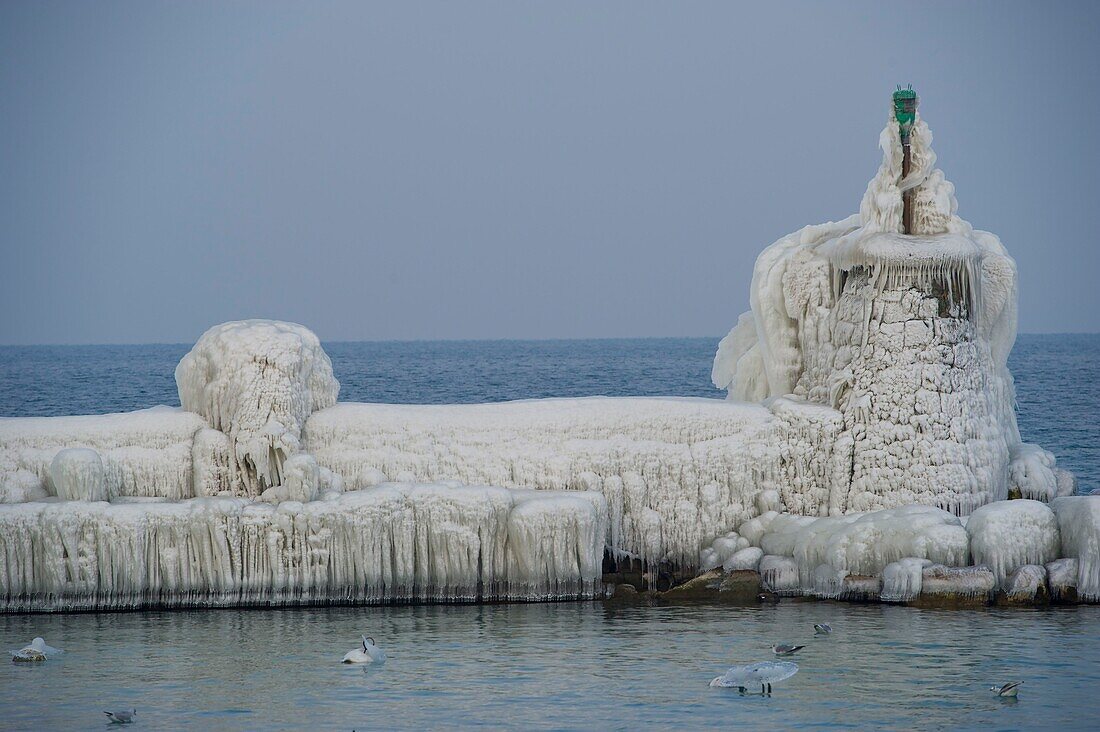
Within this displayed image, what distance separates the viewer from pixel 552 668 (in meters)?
22.0

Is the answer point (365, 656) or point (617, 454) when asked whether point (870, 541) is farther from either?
point (365, 656)

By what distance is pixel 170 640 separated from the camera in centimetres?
2345

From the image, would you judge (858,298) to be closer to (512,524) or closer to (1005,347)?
(1005,347)

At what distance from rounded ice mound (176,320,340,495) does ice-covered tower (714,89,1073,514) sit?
823 cm

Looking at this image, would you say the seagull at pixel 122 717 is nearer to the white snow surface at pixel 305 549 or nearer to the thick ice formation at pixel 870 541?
the white snow surface at pixel 305 549

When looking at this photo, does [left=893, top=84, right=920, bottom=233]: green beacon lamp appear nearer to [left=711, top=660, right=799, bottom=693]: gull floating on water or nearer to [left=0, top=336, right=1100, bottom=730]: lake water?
[left=0, top=336, right=1100, bottom=730]: lake water

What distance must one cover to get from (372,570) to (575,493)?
3.37m

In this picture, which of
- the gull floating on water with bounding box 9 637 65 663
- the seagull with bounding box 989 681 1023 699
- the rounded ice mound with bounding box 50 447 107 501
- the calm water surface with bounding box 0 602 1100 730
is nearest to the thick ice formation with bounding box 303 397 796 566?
the calm water surface with bounding box 0 602 1100 730

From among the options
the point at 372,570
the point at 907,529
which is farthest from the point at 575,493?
the point at 907,529

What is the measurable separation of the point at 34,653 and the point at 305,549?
4.54 m

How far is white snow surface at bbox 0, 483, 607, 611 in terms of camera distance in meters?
24.6

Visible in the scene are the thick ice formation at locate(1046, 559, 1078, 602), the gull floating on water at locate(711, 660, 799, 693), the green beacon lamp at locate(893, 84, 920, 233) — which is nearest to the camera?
the gull floating on water at locate(711, 660, 799, 693)

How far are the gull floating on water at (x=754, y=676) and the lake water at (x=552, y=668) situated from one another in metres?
0.21

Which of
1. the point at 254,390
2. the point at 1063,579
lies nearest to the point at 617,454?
the point at 254,390
